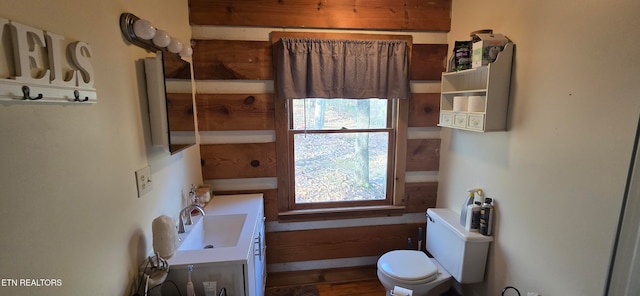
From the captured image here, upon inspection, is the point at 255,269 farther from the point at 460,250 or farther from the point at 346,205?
the point at 460,250

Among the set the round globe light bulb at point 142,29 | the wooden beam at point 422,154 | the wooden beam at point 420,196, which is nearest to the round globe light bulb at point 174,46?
the round globe light bulb at point 142,29

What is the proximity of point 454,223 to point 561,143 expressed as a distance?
91 cm

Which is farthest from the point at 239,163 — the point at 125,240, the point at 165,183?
the point at 125,240

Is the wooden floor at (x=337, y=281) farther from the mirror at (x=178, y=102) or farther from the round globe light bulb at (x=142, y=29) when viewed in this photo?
the round globe light bulb at (x=142, y=29)

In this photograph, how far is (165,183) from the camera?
1.53m

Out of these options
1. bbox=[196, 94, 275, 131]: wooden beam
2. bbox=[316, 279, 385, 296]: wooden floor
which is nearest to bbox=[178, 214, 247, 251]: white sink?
bbox=[196, 94, 275, 131]: wooden beam

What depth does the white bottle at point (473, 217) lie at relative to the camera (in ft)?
6.07

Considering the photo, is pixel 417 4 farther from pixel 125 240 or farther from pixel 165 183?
pixel 125 240

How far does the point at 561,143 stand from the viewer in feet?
4.33

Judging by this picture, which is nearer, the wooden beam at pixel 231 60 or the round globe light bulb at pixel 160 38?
the round globe light bulb at pixel 160 38

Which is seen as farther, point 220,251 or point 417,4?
point 417,4

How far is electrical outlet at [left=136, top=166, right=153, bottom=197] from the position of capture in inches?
48.9

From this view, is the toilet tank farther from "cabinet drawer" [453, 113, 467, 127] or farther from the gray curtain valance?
the gray curtain valance

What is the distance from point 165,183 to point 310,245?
137cm
